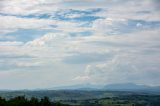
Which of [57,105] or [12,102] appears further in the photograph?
[57,105]

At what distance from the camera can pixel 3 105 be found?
136 m

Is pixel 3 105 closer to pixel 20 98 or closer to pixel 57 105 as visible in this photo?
pixel 20 98

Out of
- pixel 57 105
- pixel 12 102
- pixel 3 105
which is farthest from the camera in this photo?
pixel 57 105

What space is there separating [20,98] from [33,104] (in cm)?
838

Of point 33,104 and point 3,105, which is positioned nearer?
point 3,105

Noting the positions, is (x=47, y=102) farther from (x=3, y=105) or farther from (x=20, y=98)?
(x=3, y=105)

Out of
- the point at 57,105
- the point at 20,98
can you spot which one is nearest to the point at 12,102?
the point at 20,98

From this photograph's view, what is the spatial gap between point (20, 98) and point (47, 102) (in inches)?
480

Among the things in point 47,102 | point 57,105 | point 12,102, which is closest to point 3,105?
point 12,102

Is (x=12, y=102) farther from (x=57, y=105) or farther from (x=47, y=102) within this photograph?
(x=57, y=105)

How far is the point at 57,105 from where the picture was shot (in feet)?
555

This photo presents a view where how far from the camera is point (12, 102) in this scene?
147 meters

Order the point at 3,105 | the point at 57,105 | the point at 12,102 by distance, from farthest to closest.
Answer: the point at 57,105 → the point at 12,102 → the point at 3,105

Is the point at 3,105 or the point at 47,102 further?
the point at 47,102
